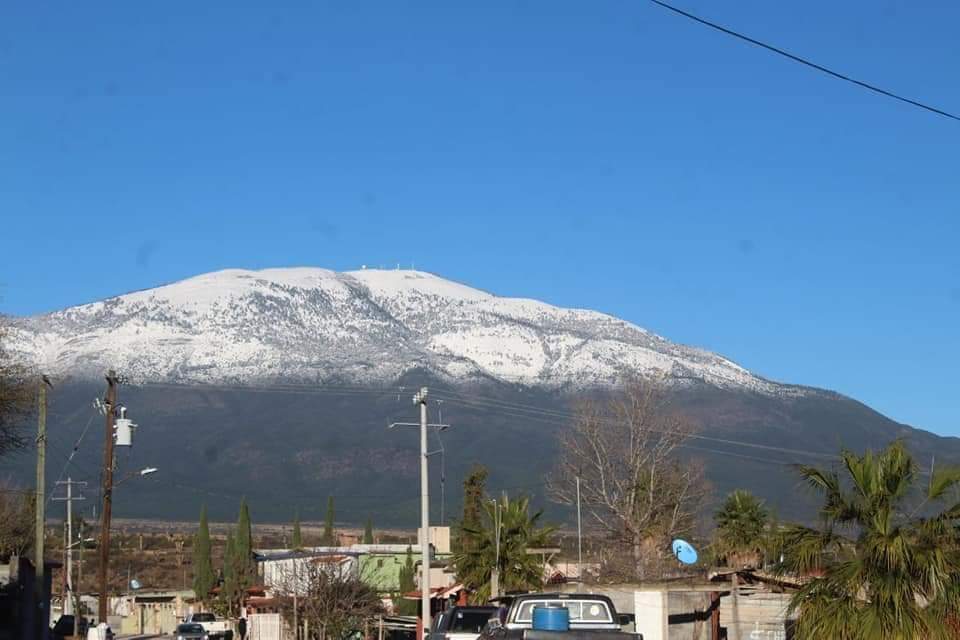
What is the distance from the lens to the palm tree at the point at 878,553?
26031 millimetres

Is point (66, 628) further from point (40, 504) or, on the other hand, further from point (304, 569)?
point (40, 504)

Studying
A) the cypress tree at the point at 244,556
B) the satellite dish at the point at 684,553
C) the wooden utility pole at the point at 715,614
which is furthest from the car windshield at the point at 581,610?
the cypress tree at the point at 244,556

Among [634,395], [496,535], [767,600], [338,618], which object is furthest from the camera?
[634,395]

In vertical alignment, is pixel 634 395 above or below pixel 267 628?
above

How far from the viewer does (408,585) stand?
90062 mm

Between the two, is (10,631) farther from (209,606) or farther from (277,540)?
(277,540)

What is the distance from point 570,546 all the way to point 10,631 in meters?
103

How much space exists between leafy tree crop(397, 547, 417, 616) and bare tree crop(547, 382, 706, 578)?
9736mm

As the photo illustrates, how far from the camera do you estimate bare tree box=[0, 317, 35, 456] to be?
5125cm

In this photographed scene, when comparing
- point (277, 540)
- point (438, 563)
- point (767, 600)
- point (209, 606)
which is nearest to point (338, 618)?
point (438, 563)

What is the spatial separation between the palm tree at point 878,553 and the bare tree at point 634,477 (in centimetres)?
4517

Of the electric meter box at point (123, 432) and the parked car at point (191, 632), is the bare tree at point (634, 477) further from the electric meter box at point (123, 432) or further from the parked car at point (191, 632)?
the electric meter box at point (123, 432)

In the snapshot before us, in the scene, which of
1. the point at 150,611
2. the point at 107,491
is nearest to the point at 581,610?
the point at 107,491

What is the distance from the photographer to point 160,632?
109m
